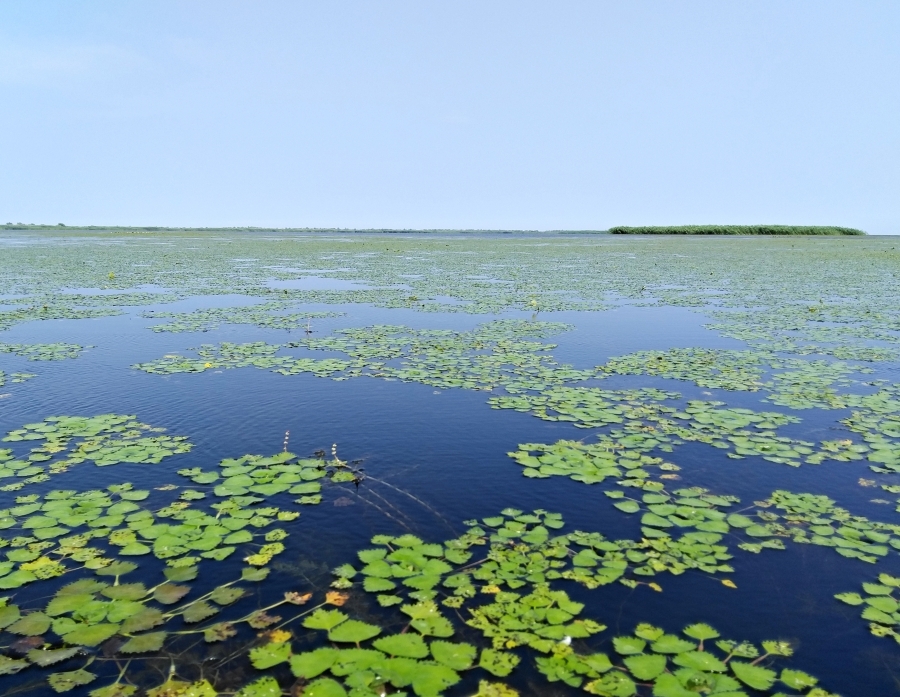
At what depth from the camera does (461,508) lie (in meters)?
6.50

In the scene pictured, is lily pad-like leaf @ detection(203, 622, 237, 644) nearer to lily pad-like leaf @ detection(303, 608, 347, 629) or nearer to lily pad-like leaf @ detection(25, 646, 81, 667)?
lily pad-like leaf @ detection(303, 608, 347, 629)

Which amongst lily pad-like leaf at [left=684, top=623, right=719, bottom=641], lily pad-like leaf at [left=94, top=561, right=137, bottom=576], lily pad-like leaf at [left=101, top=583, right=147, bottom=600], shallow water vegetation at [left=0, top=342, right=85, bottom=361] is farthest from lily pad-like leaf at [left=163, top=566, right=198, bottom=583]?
shallow water vegetation at [left=0, top=342, right=85, bottom=361]

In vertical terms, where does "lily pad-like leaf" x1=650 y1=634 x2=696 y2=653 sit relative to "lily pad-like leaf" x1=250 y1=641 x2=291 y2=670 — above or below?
above

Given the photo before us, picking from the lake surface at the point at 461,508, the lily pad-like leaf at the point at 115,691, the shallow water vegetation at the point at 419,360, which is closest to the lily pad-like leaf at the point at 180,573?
the lake surface at the point at 461,508

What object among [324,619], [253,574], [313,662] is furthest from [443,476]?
[313,662]

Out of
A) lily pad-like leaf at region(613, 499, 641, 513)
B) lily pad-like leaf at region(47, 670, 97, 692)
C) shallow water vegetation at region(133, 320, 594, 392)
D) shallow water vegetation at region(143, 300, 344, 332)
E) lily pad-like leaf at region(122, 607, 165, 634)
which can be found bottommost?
lily pad-like leaf at region(47, 670, 97, 692)

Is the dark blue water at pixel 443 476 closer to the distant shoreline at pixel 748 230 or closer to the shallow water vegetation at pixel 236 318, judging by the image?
the shallow water vegetation at pixel 236 318

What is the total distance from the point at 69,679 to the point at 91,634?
44 centimetres

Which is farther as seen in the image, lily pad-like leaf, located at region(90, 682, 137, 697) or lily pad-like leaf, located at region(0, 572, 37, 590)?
lily pad-like leaf, located at region(0, 572, 37, 590)

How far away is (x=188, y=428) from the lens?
8797 mm

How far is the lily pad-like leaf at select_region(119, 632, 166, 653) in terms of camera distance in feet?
14.1

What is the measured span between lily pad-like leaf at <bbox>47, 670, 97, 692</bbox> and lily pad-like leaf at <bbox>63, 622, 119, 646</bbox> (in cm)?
29

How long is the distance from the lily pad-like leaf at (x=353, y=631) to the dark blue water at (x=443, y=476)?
2.40 ft

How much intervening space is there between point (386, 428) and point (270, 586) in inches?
156
